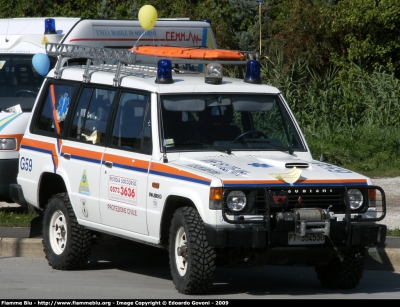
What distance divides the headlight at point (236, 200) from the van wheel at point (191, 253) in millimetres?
303

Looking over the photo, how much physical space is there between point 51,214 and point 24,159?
75 cm

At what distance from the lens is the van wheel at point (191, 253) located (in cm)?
709

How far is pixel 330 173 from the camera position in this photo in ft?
24.4

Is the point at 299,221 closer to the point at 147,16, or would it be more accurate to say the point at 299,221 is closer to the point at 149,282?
the point at 149,282

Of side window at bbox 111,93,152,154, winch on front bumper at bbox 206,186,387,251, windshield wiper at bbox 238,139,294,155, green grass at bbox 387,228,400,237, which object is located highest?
side window at bbox 111,93,152,154

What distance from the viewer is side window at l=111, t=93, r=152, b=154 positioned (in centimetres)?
793

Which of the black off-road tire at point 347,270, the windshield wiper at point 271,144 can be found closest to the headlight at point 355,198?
the black off-road tire at point 347,270

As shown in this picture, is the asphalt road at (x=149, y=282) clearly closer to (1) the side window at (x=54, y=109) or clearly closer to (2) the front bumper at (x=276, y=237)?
(2) the front bumper at (x=276, y=237)

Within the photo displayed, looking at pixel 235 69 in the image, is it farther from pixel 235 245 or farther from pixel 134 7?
pixel 235 245

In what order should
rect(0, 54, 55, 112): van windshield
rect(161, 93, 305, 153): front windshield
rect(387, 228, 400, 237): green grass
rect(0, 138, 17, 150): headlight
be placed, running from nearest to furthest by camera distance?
rect(161, 93, 305, 153): front windshield → rect(387, 228, 400, 237): green grass → rect(0, 138, 17, 150): headlight → rect(0, 54, 55, 112): van windshield

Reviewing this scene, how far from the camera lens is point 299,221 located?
6992 mm

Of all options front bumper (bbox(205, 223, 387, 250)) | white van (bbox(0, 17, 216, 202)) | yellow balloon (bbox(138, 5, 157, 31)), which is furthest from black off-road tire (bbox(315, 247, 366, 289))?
white van (bbox(0, 17, 216, 202))

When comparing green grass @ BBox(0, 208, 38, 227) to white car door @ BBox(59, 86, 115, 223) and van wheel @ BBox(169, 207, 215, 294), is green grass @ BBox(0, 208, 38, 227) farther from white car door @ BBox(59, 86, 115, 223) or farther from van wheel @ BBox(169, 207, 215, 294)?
van wheel @ BBox(169, 207, 215, 294)

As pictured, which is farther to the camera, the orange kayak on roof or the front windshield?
the orange kayak on roof
